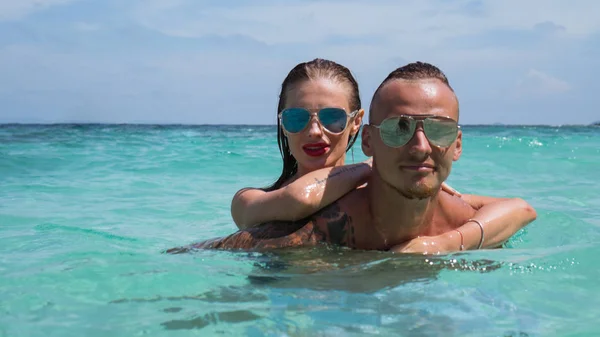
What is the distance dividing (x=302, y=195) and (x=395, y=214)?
0.56 m

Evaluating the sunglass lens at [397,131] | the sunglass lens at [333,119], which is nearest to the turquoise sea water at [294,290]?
the sunglass lens at [397,131]

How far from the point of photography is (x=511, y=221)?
4.34 m

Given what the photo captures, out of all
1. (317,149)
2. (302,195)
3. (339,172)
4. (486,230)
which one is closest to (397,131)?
(339,172)

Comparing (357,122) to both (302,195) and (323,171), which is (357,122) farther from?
(302,195)

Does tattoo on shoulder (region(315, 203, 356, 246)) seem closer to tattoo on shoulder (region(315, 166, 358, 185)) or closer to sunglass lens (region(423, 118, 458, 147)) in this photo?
tattoo on shoulder (region(315, 166, 358, 185))

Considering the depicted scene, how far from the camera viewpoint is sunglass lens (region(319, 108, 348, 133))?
4.35 m

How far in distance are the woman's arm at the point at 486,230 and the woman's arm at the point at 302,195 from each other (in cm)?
49

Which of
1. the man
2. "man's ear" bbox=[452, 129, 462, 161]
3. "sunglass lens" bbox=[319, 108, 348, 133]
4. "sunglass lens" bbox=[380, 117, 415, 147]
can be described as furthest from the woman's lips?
"man's ear" bbox=[452, 129, 462, 161]

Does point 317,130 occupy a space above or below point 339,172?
above

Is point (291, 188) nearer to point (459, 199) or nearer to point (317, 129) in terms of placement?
point (317, 129)

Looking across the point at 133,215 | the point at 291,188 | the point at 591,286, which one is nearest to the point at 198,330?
the point at 291,188

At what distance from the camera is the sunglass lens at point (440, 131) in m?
3.70

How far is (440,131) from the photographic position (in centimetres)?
372

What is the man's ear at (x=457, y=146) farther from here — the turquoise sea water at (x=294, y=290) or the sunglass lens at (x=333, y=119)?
the sunglass lens at (x=333, y=119)
